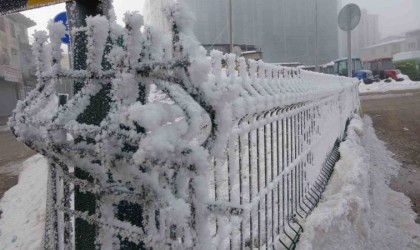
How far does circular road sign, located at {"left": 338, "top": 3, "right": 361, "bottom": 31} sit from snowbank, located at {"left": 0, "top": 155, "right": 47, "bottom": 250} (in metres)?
Result: 9.75

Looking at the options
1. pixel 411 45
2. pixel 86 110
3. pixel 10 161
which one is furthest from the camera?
pixel 411 45

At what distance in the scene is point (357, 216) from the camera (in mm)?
3031

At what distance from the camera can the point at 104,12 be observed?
6.14 feet

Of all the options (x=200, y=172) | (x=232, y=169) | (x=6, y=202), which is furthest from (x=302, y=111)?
(x=6, y=202)

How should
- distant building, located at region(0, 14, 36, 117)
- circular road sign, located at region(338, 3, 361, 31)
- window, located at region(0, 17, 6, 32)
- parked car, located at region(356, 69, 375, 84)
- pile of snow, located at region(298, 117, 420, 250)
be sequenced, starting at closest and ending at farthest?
pile of snow, located at region(298, 117, 420, 250)
circular road sign, located at region(338, 3, 361, 31)
parked car, located at region(356, 69, 375, 84)
distant building, located at region(0, 14, 36, 117)
window, located at region(0, 17, 6, 32)

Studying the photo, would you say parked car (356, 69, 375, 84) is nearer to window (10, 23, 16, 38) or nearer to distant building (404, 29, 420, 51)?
window (10, 23, 16, 38)

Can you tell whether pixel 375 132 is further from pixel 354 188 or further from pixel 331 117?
pixel 354 188

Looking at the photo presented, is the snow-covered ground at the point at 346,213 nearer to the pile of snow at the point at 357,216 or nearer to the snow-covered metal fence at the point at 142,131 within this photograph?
the pile of snow at the point at 357,216

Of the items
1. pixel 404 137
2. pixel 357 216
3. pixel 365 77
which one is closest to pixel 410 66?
pixel 365 77

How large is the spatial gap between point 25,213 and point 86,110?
140 inches

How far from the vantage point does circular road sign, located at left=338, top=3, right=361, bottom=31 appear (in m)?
10.6

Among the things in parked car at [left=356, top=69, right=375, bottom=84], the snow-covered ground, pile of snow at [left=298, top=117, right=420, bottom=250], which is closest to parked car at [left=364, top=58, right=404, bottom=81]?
parked car at [left=356, top=69, right=375, bottom=84]

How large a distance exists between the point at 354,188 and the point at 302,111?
3.06 feet

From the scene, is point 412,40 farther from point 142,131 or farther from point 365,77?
point 142,131
